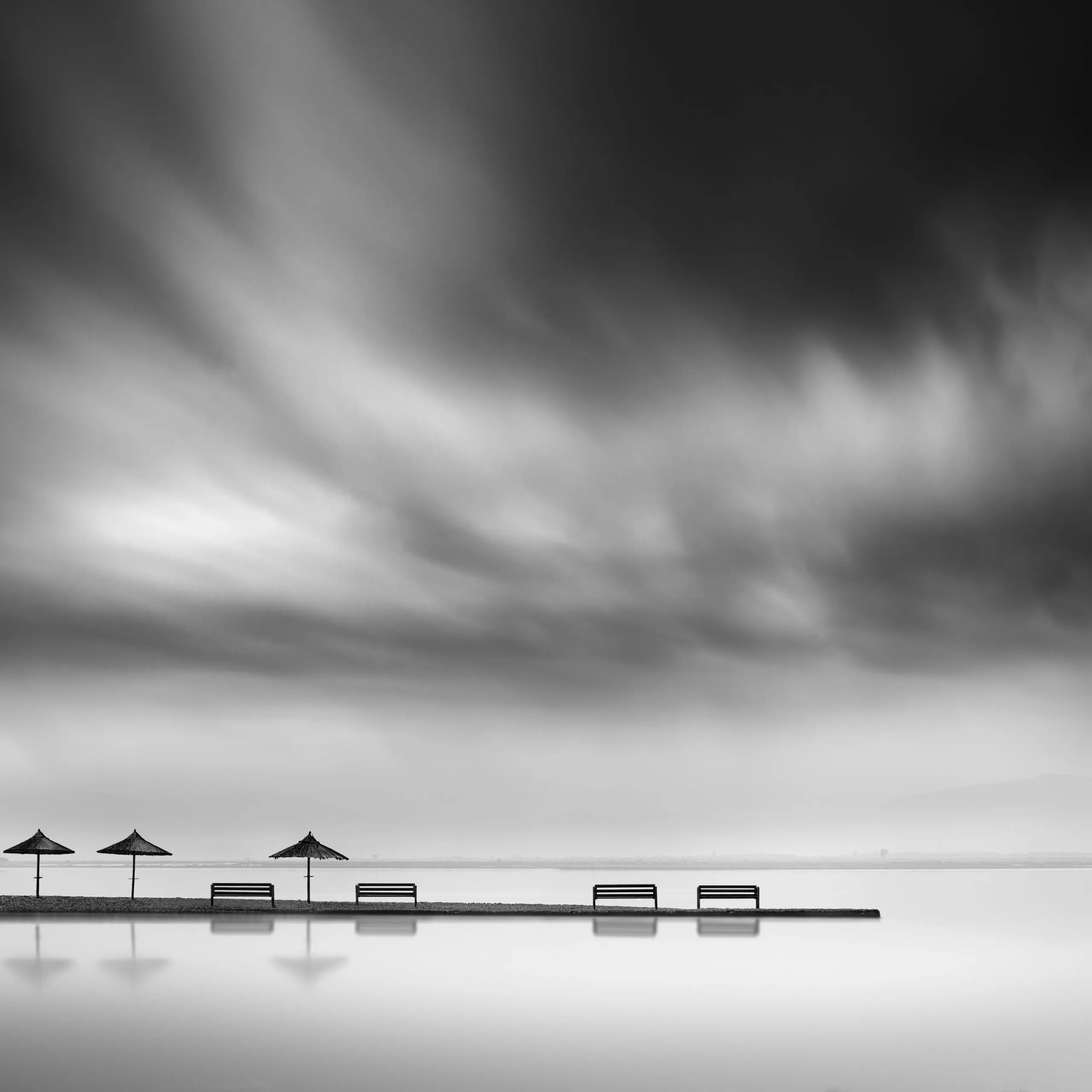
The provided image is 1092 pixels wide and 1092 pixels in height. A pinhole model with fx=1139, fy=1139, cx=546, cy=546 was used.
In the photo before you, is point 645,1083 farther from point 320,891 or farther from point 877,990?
point 320,891

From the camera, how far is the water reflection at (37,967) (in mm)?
24922

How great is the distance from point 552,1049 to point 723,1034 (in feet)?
10.5

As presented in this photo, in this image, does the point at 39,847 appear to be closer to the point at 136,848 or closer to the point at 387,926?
the point at 136,848

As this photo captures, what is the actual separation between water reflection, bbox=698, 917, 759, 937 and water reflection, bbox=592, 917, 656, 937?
181 centimetres

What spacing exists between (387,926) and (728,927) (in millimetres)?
12361

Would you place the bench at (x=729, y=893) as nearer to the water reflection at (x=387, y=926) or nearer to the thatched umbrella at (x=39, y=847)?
the water reflection at (x=387, y=926)

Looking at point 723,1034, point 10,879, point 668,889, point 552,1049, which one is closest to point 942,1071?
point 723,1034

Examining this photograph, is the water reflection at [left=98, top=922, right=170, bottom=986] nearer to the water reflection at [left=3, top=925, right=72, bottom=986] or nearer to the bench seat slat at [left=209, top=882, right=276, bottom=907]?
the water reflection at [left=3, top=925, right=72, bottom=986]

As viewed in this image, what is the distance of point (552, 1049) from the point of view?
17.0 m

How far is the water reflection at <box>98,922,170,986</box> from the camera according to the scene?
25.1 m

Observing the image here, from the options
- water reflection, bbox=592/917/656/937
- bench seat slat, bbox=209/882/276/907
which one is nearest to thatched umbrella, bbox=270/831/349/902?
bench seat slat, bbox=209/882/276/907

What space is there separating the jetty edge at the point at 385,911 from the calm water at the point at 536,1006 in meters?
1.44

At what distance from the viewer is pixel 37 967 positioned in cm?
2703

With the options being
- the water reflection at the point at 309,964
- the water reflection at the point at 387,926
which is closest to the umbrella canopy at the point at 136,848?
the water reflection at the point at 387,926
